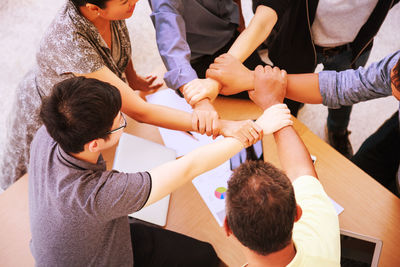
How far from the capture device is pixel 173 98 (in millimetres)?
1512

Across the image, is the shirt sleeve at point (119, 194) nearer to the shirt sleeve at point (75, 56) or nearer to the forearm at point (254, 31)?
the shirt sleeve at point (75, 56)

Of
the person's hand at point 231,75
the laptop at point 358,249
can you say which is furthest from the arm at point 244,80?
the laptop at point 358,249

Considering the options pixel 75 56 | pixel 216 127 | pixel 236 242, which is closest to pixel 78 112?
pixel 75 56

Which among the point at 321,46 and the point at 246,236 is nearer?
the point at 246,236

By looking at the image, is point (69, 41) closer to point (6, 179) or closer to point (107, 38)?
point (107, 38)

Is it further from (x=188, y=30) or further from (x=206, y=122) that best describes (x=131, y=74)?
(x=206, y=122)

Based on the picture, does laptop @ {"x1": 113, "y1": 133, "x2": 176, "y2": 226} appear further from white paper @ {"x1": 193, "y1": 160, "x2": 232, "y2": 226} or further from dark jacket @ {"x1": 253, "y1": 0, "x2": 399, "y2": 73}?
dark jacket @ {"x1": 253, "y1": 0, "x2": 399, "y2": 73}

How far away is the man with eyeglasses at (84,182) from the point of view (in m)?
0.87

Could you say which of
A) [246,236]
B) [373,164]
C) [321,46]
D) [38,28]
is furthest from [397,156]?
[38,28]

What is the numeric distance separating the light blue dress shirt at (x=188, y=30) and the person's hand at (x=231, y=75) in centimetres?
11

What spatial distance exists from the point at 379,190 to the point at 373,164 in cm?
31

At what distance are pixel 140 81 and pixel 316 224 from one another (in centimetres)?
121

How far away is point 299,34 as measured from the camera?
1579mm

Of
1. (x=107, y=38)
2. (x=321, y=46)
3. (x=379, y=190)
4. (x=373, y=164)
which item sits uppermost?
(x=107, y=38)
